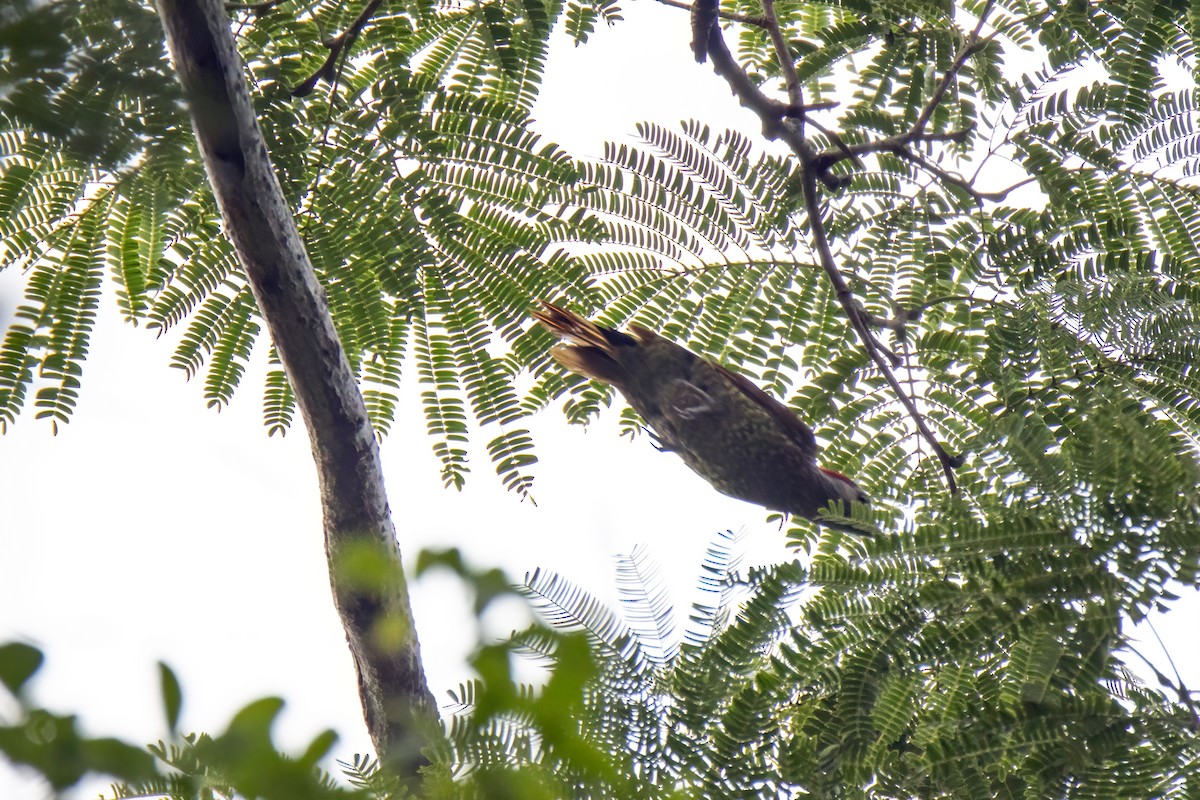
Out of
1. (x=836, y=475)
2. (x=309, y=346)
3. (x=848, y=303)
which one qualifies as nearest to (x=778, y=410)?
(x=836, y=475)

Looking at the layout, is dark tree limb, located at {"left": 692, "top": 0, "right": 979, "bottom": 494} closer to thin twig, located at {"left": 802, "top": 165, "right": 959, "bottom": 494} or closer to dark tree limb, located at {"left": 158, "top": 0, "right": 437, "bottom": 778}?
thin twig, located at {"left": 802, "top": 165, "right": 959, "bottom": 494}

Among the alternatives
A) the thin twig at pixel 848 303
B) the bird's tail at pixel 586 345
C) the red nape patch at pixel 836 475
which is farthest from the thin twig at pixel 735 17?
the red nape patch at pixel 836 475

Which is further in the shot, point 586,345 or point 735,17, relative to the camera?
point 586,345

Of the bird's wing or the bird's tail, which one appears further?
the bird's wing

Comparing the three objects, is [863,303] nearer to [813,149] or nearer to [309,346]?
[813,149]

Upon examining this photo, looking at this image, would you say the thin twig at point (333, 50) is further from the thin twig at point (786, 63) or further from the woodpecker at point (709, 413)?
the thin twig at point (786, 63)

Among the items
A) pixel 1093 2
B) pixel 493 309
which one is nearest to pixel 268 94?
pixel 493 309

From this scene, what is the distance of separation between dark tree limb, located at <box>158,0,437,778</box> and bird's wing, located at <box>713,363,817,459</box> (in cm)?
158

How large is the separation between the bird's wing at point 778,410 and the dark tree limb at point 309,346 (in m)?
1.58

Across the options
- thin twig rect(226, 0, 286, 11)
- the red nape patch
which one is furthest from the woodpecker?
thin twig rect(226, 0, 286, 11)

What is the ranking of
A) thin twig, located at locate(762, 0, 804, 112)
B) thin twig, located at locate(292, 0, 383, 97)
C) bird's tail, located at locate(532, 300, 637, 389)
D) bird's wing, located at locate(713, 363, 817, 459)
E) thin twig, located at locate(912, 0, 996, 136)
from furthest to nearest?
bird's wing, located at locate(713, 363, 817, 459)
bird's tail, located at locate(532, 300, 637, 389)
thin twig, located at locate(762, 0, 804, 112)
thin twig, located at locate(292, 0, 383, 97)
thin twig, located at locate(912, 0, 996, 136)

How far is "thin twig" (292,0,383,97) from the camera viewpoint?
132 inches

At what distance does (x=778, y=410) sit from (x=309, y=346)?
6.37 feet

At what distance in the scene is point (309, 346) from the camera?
3111 mm
